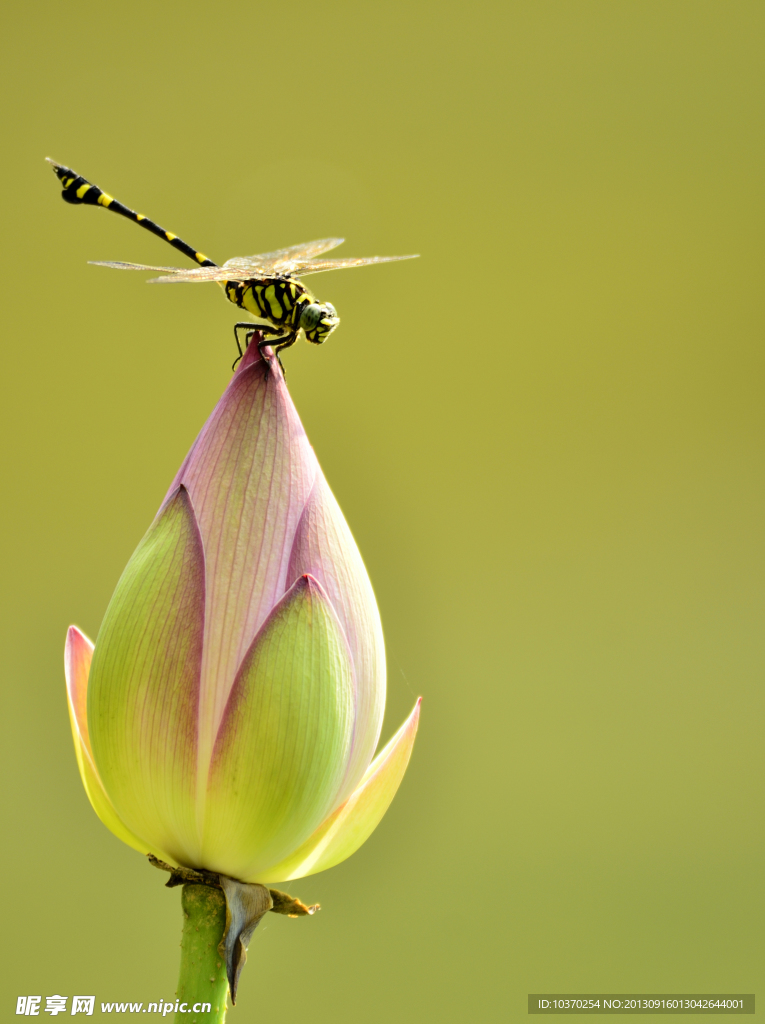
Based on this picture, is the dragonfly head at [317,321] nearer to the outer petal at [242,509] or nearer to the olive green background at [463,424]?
the outer petal at [242,509]

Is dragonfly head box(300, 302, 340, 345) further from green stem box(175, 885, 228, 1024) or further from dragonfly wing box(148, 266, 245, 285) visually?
green stem box(175, 885, 228, 1024)

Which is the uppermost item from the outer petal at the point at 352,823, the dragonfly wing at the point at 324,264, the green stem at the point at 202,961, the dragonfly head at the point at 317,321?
the dragonfly wing at the point at 324,264

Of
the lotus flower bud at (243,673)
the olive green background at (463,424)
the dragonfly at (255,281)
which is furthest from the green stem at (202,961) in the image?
the olive green background at (463,424)

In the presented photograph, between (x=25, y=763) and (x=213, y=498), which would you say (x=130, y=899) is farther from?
(x=213, y=498)

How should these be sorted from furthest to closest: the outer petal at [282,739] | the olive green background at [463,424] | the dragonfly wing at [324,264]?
the olive green background at [463,424]
the dragonfly wing at [324,264]
the outer petal at [282,739]

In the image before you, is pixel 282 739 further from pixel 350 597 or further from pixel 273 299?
pixel 273 299

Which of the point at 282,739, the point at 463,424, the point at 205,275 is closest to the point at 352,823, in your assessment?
the point at 282,739
